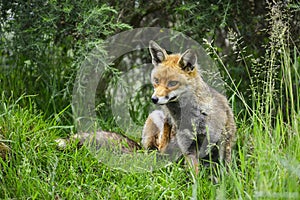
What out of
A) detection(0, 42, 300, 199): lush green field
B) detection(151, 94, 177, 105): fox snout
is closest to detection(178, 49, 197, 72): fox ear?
detection(151, 94, 177, 105): fox snout

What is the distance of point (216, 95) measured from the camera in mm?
4621

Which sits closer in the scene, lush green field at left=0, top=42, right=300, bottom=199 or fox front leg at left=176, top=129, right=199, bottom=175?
lush green field at left=0, top=42, right=300, bottom=199

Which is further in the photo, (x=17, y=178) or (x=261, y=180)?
(x=17, y=178)

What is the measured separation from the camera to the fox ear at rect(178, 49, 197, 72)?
429 cm

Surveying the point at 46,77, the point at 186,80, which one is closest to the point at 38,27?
the point at 46,77

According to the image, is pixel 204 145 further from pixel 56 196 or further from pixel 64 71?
pixel 64 71

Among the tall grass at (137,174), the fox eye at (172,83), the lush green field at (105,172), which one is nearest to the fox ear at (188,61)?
the fox eye at (172,83)

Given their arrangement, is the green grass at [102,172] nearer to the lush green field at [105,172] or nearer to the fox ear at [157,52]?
the lush green field at [105,172]

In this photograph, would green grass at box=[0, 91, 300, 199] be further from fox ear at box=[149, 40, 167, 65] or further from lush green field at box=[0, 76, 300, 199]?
fox ear at box=[149, 40, 167, 65]

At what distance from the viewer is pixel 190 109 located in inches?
171

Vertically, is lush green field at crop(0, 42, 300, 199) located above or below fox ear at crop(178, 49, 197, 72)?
below

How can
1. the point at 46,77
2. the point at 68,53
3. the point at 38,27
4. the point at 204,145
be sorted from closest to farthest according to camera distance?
the point at 204,145, the point at 38,27, the point at 46,77, the point at 68,53

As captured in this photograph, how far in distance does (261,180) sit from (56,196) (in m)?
1.54

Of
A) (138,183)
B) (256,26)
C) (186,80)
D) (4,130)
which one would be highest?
(256,26)
